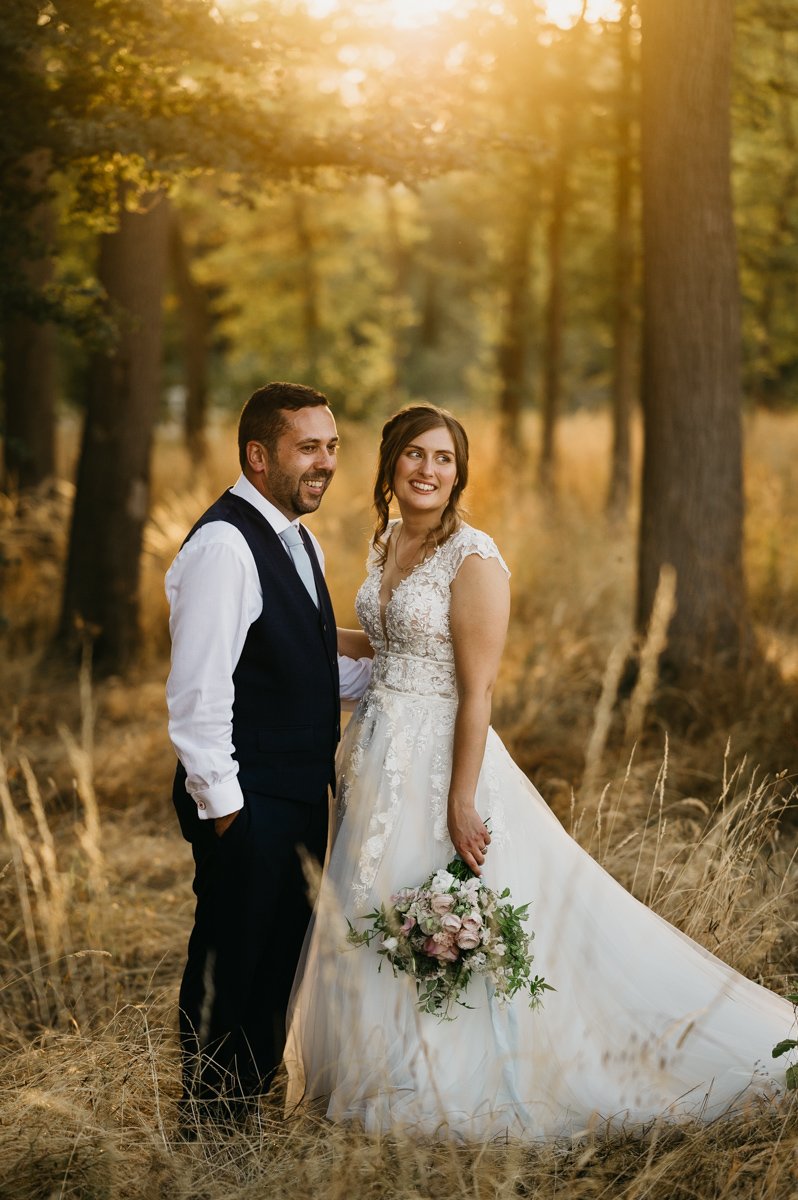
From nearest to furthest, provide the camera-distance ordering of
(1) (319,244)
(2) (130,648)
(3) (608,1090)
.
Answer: (3) (608,1090), (2) (130,648), (1) (319,244)

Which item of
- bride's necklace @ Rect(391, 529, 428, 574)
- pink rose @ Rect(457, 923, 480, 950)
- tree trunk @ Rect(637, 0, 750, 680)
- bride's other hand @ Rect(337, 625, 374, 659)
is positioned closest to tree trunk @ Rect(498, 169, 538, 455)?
tree trunk @ Rect(637, 0, 750, 680)

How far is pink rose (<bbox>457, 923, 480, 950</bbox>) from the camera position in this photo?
312 centimetres

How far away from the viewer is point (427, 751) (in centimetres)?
355

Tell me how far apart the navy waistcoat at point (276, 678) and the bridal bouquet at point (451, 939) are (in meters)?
0.49

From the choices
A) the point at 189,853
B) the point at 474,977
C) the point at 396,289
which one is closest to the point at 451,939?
the point at 474,977

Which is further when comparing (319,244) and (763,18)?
(319,244)

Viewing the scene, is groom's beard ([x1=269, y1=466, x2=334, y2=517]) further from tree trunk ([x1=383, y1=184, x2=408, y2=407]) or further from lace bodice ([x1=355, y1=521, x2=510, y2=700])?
tree trunk ([x1=383, y1=184, x2=408, y2=407])

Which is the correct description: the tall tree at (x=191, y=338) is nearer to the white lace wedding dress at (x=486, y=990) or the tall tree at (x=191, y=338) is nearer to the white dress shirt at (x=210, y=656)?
the white lace wedding dress at (x=486, y=990)

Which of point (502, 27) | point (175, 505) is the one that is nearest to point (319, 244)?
point (175, 505)

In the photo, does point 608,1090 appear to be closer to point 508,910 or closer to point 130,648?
point 508,910

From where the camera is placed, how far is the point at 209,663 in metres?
3.18

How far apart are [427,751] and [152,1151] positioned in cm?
137

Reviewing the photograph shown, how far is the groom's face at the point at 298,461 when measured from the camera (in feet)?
11.1

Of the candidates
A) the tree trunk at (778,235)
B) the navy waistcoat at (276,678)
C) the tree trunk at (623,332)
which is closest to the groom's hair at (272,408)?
the navy waistcoat at (276,678)
